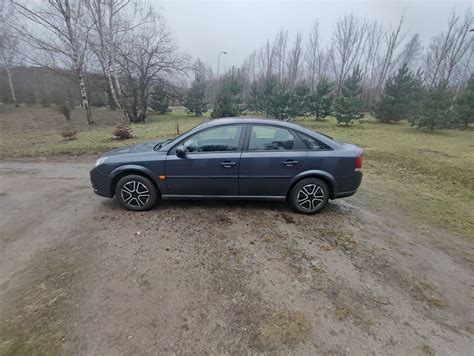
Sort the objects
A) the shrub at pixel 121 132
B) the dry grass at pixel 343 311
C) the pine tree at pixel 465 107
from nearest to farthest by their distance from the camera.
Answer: the dry grass at pixel 343 311, the shrub at pixel 121 132, the pine tree at pixel 465 107

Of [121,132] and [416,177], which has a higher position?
[121,132]

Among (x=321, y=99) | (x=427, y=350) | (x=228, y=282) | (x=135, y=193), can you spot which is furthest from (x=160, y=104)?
(x=427, y=350)

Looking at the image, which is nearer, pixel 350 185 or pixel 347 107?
pixel 350 185

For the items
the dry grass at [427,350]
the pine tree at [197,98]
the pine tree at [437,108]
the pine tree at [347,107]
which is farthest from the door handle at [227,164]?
the pine tree at [197,98]

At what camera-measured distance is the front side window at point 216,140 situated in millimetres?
3789

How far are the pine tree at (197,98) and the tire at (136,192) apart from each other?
24.9 meters

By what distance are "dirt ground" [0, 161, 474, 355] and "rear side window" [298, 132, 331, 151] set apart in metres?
1.16

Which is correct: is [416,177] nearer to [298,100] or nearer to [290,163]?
[290,163]

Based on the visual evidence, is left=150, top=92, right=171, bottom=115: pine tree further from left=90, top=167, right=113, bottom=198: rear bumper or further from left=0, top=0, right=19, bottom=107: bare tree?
left=90, top=167, right=113, bottom=198: rear bumper

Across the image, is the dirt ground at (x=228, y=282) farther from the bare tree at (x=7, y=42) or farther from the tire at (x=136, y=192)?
the bare tree at (x=7, y=42)

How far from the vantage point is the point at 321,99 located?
20812mm

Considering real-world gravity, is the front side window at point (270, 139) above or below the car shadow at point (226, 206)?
above

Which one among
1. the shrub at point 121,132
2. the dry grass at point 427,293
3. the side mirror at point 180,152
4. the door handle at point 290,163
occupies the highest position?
the side mirror at point 180,152

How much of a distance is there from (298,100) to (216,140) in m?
20.0
